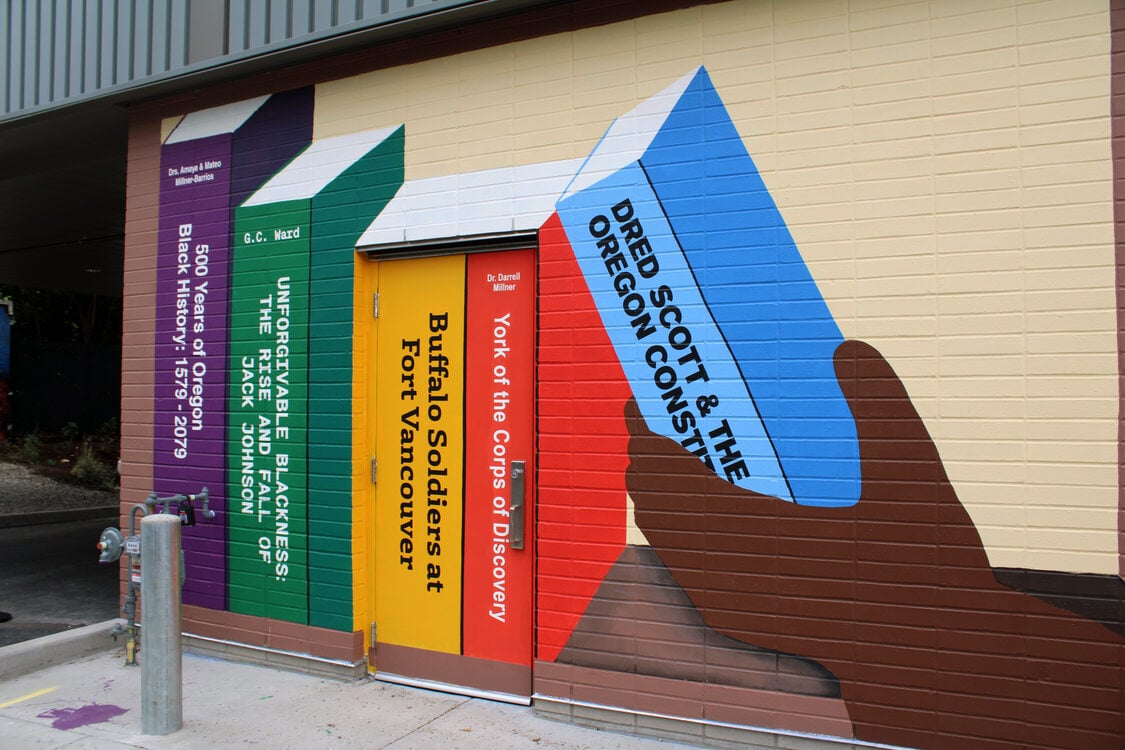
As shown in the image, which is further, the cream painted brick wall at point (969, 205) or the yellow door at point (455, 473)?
the yellow door at point (455, 473)

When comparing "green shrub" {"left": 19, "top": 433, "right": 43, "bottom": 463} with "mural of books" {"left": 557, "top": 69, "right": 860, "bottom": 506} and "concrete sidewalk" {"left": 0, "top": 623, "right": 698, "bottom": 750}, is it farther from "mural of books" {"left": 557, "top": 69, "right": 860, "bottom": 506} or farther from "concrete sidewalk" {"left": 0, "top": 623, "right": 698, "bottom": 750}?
"mural of books" {"left": 557, "top": 69, "right": 860, "bottom": 506}

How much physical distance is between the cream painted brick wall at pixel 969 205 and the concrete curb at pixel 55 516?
39.3ft

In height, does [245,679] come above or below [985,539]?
below

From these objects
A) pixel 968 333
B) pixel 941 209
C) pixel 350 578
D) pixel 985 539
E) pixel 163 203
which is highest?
pixel 163 203

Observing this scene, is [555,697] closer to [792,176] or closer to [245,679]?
[245,679]

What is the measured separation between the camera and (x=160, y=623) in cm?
414

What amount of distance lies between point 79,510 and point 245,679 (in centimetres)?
924

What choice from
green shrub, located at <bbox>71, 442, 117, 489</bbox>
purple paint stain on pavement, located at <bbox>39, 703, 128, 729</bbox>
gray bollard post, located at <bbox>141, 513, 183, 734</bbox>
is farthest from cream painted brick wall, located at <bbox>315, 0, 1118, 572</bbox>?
green shrub, located at <bbox>71, 442, 117, 489</bbox>

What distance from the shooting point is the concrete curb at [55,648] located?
17.3 ft

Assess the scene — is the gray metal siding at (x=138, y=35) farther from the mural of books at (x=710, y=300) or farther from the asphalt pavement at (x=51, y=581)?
the asphalt pavement at (x=51, y=581)

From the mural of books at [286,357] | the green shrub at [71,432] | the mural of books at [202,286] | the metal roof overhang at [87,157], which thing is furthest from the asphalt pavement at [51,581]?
the green shrub at [71,432]

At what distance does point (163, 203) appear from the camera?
20.0 ft

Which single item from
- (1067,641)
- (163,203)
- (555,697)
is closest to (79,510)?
(163,203)

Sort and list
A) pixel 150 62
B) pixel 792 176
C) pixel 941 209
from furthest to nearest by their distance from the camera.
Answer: pixel 150 62
pixel 792 176
pixel 941 209
